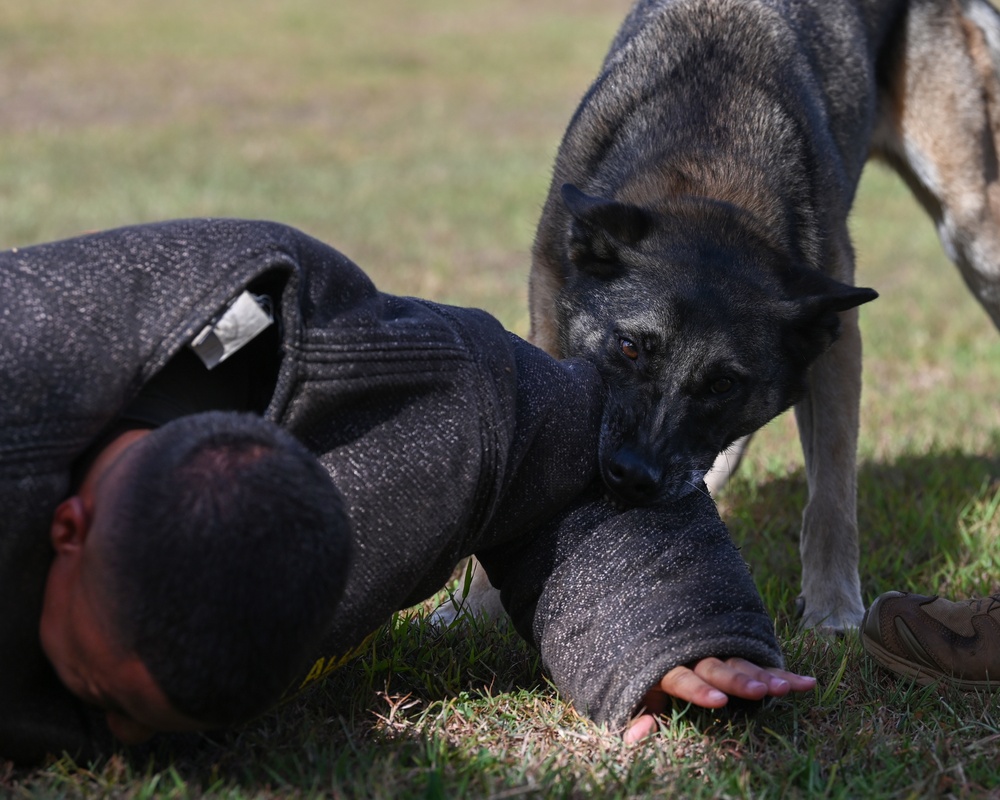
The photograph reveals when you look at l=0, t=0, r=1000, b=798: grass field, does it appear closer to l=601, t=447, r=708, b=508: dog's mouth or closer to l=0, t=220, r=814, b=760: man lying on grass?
l=0, t=220, r=814, b=760: man lying on grass

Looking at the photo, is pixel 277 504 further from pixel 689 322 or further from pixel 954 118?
pixel 954 118

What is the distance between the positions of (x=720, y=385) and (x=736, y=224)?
20.9 inches

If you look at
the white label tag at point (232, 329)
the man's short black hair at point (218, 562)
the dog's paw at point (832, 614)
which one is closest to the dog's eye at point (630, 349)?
the dog's paw at point (832, 614)

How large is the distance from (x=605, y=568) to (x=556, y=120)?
17.8 meters

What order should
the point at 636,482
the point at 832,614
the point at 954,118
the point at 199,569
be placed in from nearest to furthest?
the point at 199,569 → the point at 636,482 → the point at 832,614 → the point at 954,118

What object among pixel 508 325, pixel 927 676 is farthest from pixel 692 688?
pixel 508 325

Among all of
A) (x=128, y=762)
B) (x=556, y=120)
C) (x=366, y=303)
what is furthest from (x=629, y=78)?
(x=556, y=120)

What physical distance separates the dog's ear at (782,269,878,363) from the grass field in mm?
792

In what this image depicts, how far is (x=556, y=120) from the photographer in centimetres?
1972

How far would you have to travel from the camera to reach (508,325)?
686cm

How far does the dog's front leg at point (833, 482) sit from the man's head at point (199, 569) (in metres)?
2.17

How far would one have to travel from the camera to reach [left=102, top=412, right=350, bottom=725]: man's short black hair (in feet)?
6.27

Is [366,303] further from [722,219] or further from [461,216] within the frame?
[461,216]

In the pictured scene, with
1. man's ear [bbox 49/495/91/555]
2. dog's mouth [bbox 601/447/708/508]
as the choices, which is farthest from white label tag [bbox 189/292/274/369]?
dog's mouth [bbox 601/447/708/508]
